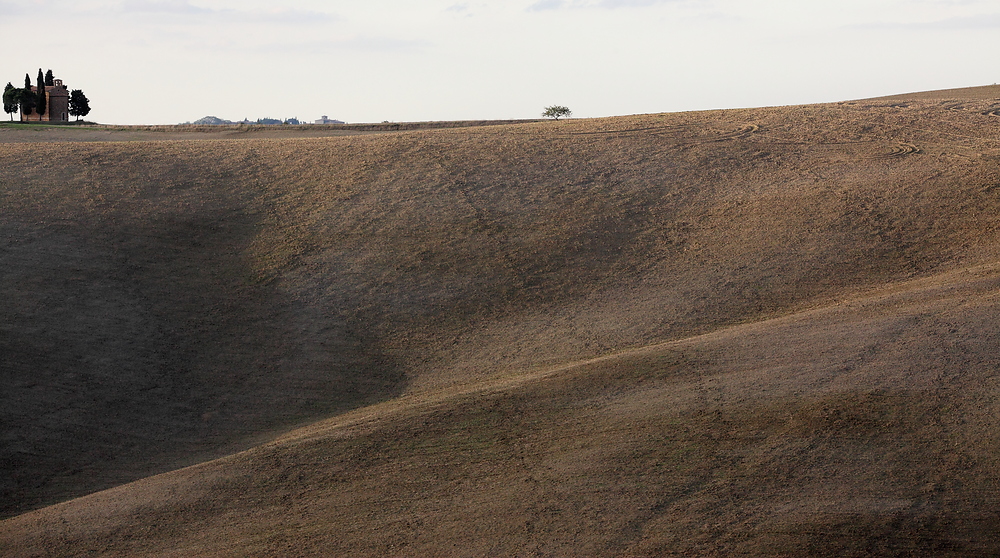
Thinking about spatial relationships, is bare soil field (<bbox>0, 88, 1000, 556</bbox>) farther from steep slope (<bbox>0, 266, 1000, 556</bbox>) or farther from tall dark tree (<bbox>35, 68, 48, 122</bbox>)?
tall dark tree (<bbox>35, 68, 48, 122</bbox>)

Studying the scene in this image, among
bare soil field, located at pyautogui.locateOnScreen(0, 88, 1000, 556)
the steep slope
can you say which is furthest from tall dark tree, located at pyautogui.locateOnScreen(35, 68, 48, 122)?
the steep slope

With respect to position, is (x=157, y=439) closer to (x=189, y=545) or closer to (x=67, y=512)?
(x=67, y=512)

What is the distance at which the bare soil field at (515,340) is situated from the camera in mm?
9250

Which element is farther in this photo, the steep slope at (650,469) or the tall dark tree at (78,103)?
the tall dark tree at (78,103)

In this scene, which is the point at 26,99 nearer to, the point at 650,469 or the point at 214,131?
the point at 214,131

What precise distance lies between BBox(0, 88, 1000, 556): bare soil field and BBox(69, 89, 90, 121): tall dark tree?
3033 cm

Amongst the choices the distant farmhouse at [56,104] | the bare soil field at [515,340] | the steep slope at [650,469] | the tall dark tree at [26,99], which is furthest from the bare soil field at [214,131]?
the distant farmhouse at [56,104]

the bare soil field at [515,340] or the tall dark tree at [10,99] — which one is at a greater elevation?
the tall dark tree at [10,99]

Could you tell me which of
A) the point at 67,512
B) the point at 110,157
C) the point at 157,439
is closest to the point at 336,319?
the point at 157,439

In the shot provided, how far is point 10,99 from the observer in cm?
4609

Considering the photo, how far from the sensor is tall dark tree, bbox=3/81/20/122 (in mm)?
45897

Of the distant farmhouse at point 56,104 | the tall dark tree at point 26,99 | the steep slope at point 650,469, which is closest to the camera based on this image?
the steep slope at point 650,469

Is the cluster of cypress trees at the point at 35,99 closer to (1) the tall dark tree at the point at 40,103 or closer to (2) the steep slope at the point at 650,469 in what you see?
(1) the tall dark tree at the point at 40,103

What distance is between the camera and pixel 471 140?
22703 millimetres
